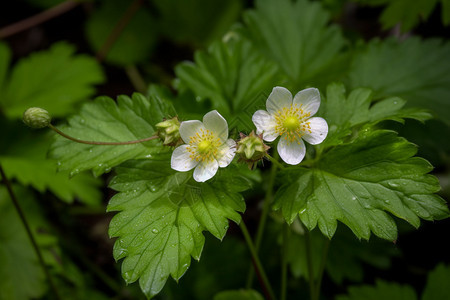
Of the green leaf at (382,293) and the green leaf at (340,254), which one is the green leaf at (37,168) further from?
the green leaf at (382,293)

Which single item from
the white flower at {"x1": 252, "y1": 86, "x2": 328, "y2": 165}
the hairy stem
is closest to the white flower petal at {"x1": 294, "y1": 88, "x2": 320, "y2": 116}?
the white flower at {"x1": 252, "y1": 86, "x2": 328, "y2": 165}

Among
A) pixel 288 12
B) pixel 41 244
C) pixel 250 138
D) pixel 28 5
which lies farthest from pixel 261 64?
pixel 28 5

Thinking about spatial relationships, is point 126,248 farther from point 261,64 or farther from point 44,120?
point 261,64

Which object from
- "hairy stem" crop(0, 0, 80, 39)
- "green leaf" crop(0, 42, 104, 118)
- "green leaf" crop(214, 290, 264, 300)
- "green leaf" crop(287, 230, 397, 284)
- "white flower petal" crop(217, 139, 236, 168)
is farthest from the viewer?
"hairy stem" crop(0, 0, 80, 39)

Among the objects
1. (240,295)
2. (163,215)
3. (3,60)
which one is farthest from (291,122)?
(3,60)

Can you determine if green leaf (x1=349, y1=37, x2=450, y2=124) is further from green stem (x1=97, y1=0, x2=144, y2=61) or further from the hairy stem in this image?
the hairy stem

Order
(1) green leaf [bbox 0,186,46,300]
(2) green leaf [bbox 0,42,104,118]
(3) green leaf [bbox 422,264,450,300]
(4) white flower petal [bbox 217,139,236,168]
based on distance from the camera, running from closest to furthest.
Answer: (4) white flower petal [bbox 217,139,236,168]
(3) green leaf [bbox 422,264,450,300]
(1) green leaf [bbox 0,186,46,300]
(2) green leaf [bbox 0,42,104,118]
